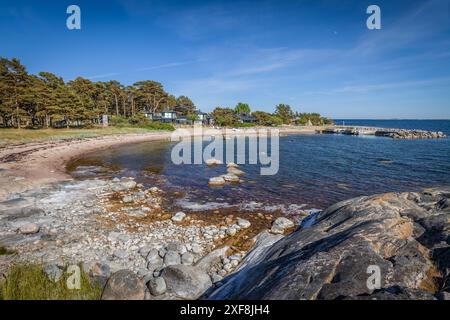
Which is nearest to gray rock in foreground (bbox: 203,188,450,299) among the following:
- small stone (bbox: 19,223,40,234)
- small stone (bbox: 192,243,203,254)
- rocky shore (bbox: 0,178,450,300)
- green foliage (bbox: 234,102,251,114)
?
rocky shore (bbox: 0,178,450,300)

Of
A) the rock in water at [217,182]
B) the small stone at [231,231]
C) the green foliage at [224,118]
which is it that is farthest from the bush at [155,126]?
the small stone at [231,231]

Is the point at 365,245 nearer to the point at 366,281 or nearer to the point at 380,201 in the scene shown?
the point at 366,281

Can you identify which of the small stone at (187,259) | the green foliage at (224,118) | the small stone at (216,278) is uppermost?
the green foliage at (224,118)

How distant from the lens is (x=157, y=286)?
6.94 m

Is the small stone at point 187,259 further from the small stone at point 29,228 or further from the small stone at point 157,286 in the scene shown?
the small stone at point 29,228

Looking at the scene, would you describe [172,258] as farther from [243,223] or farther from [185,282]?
[243,223]

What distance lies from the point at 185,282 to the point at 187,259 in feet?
5.46

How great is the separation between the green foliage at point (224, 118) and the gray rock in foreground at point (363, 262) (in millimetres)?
97570

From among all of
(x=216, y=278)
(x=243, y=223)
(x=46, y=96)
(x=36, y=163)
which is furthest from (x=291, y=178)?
(x=46, y=96)

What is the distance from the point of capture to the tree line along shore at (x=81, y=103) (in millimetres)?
46875

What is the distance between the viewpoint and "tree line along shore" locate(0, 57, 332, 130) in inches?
1845

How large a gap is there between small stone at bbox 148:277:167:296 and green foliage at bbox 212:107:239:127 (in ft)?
321

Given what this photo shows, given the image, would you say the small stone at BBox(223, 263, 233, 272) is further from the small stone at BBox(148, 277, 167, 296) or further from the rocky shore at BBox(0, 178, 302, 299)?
the small stone at BBox(148, 277, 167, 296)

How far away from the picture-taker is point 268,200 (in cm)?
1670
